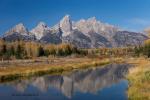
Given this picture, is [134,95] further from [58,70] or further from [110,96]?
[58,70]

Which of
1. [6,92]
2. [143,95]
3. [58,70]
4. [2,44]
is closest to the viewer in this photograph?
[143,95]

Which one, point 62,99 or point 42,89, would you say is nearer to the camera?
point 62,99

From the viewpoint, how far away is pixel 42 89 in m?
53.6

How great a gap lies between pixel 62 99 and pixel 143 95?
34.3ft

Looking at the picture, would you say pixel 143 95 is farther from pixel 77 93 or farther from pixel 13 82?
pixel 13 82

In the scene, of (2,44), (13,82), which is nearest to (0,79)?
(13,82)

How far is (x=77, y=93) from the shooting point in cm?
4966

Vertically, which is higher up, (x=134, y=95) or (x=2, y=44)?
(x=2, y=44)

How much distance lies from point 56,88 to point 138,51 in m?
143

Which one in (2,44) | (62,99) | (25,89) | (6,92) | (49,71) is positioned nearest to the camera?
(62,99)

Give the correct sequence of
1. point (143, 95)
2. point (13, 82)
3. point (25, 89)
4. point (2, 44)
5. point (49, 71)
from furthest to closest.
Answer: point (2, 44) < point (49, 71) < point (13, 82) < point (25, 89) < point (143, 95)

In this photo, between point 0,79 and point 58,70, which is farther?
point 58,70

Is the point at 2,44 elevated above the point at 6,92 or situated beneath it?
elevated above

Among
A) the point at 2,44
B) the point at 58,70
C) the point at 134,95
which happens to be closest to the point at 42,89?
the point at 134,95
